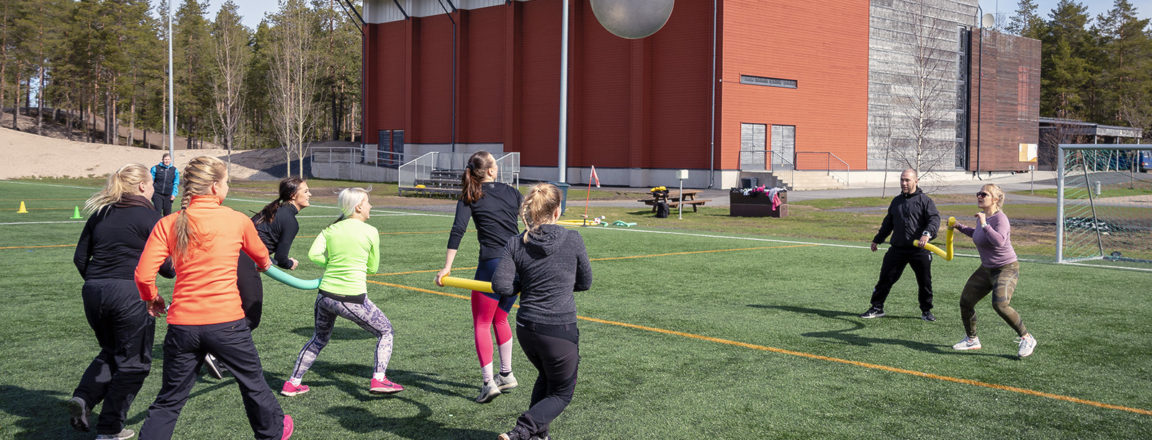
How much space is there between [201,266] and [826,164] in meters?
46.5

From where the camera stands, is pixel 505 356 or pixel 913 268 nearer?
pixel 505 356

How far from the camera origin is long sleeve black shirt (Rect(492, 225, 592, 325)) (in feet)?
15.8

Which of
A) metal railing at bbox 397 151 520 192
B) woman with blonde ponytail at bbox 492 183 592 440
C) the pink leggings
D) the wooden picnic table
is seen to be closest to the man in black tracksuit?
the pink leggings

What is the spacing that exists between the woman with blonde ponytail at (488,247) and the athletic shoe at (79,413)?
2.50 metres

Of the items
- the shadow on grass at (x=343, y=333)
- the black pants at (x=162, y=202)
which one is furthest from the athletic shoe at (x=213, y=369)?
the black pants at (x=162, y=202)

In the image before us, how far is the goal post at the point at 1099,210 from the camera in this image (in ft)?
54.7

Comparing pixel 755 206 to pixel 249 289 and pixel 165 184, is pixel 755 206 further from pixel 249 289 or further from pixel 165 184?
pixel 249 289

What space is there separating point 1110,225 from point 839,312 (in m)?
17.7

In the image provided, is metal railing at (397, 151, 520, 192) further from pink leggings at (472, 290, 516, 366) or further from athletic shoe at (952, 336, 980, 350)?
pink leggings at (472, 290, 516, 366)

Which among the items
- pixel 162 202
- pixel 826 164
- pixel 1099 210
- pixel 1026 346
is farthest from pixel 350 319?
pixel 826 164

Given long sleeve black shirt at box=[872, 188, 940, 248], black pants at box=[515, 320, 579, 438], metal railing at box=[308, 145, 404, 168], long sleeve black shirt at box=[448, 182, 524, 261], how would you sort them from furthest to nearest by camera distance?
metal railing at box=[308, 145, 404, 168] → long sleeve black shirt at box=[872, 188, 940, 248] → long sleeve black shirt at box=[448, 182, 524, 261] → black pants at box=[515, 320, 579, 438]

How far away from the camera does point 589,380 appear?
701 cm

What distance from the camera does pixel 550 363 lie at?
4844 millimetres

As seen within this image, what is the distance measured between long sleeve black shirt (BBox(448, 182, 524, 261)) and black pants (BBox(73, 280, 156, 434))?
2178mm
